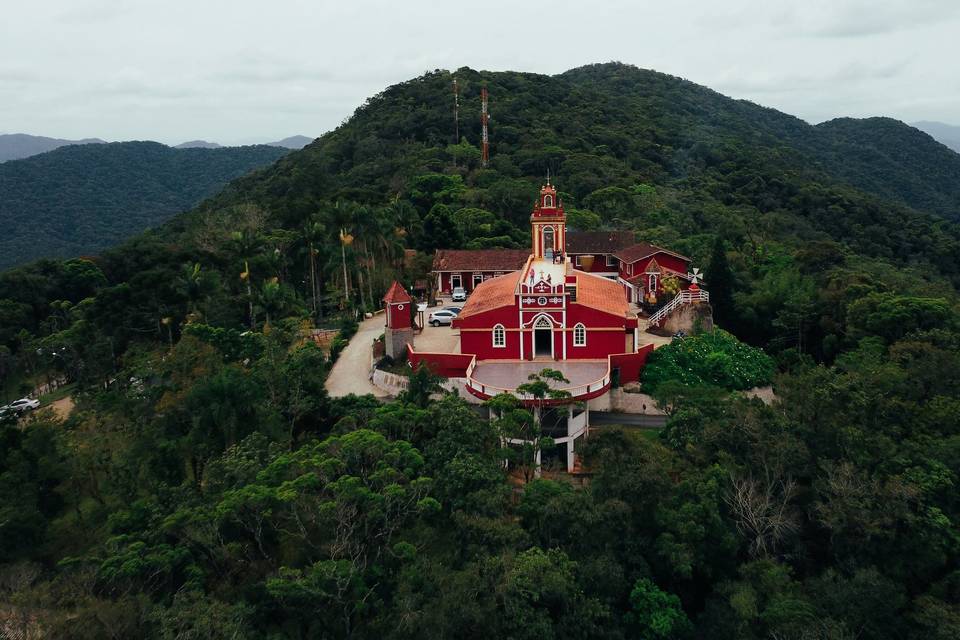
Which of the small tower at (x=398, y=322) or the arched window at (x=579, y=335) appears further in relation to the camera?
the small tower at (x=398, y=322)

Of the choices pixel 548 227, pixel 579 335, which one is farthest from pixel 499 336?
pixel 548 227

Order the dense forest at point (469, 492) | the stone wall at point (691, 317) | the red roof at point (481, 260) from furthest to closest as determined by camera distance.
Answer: the red roof at point (481, 260) → the stone wall at point (691, 317) → the dense forest at point (469, 492)

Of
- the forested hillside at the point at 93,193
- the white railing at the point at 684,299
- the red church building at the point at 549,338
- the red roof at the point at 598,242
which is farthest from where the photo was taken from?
the forested hillside at the point at 93,193

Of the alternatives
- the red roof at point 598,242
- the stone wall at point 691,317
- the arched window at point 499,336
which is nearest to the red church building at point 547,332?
the arched window at point 499,336

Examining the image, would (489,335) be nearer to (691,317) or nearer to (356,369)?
(356,369)

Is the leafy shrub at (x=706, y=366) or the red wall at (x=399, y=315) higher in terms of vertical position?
the red wall at (x=399, y=315)

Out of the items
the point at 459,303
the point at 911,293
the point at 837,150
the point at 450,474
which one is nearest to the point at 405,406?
the point at 450,474

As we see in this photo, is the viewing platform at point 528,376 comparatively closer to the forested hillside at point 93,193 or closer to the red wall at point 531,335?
the red wall at point 531,335
